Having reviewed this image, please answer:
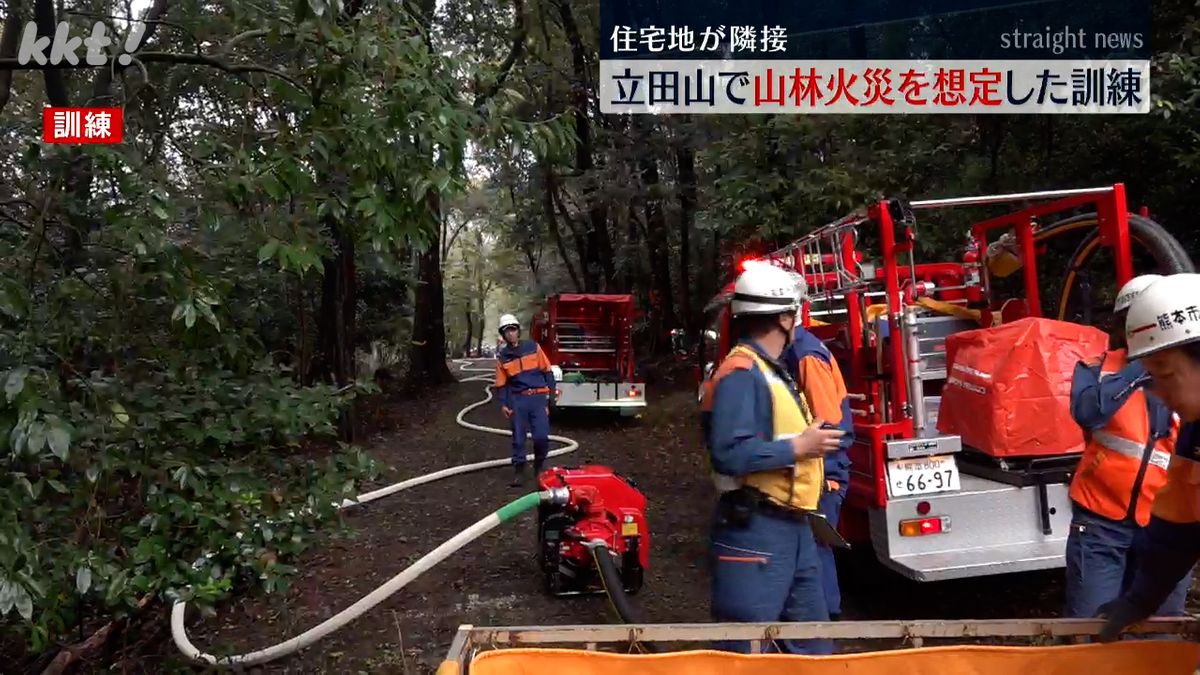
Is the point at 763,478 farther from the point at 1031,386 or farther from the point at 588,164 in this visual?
the point at 588,164

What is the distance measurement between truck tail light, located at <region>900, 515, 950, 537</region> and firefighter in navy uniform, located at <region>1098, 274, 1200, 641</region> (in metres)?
1.99

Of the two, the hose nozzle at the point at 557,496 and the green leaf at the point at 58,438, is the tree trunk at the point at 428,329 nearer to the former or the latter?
the hose nozzle at the point at 557,496

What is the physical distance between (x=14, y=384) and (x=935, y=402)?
16.9 feet

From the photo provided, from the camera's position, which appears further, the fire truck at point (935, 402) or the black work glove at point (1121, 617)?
the fire truck at point (935, 402)

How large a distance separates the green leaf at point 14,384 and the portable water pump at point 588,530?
127 inches

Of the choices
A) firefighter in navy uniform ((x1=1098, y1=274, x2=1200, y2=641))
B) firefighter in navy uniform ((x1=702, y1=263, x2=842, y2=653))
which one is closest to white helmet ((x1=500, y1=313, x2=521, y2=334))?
firefighter in navy uniform ((x1=702, y1=263, x2=842, y2=653))

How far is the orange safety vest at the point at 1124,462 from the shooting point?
3.12 m

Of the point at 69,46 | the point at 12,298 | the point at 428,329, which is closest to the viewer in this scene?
the point at 12,298

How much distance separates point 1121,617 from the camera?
2.40 m

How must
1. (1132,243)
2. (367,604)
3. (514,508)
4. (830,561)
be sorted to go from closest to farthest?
(830,561), (514,508), (367,604), (1132,243)

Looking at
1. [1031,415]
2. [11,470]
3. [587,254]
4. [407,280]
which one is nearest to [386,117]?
[11,470]

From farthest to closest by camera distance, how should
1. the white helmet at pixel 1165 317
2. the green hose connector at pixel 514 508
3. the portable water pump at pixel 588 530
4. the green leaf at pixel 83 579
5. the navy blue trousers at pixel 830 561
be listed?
1. the portable water pump at pixel 588 530
2. the green hose connector at pixel 514 508
3. the navy blue trousers at pixel 830 561
4. the green leaf at pixel 83 579
5. the white helmet at pixel 1165 317
